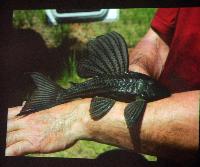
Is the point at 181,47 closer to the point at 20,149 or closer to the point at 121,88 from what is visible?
the point at 121,88

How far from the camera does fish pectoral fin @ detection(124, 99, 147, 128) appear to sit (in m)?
2.40

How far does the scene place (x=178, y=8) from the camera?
2592 millimetres

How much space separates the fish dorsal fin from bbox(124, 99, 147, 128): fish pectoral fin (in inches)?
7.5

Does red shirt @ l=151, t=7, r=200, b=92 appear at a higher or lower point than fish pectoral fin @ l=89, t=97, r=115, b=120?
higher

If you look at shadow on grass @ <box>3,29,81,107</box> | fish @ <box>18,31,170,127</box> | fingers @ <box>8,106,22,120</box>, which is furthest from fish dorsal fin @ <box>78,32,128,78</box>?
fingers @ <box>8,106,22,120</box>

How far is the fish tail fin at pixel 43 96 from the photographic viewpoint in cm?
259

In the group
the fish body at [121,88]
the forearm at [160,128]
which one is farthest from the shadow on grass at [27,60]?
the forearm at [160,128]

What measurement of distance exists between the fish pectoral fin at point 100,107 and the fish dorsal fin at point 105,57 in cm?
14

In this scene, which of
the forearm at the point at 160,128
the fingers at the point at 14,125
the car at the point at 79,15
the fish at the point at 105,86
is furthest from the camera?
the car at the point at 79,15

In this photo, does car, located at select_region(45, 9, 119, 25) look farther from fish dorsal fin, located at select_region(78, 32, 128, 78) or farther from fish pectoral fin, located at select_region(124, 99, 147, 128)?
fish pectoral fin, located at select_region(124, 99, 147, 128)

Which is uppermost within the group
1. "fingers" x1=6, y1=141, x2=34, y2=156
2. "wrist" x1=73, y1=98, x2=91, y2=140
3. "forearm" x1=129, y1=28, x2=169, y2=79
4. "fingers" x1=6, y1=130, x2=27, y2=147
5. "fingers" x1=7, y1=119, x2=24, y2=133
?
"forearm" x1=129, y1=28, x2=169, y2=79

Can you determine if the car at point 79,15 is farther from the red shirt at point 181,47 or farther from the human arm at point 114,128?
the human arm at point 114,128

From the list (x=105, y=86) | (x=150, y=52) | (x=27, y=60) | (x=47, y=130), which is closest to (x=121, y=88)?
(x=105, y=86)

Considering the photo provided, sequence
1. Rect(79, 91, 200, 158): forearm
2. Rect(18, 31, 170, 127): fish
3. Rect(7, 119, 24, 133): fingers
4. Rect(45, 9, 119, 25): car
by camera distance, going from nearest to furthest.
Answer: Rect(79, 91, 200, 158): forearm → Rect(18, 31, 170, 127): fish → Rect(7, 119, 24, 133): fingers → Rect(45, 9, 119, 25): car
